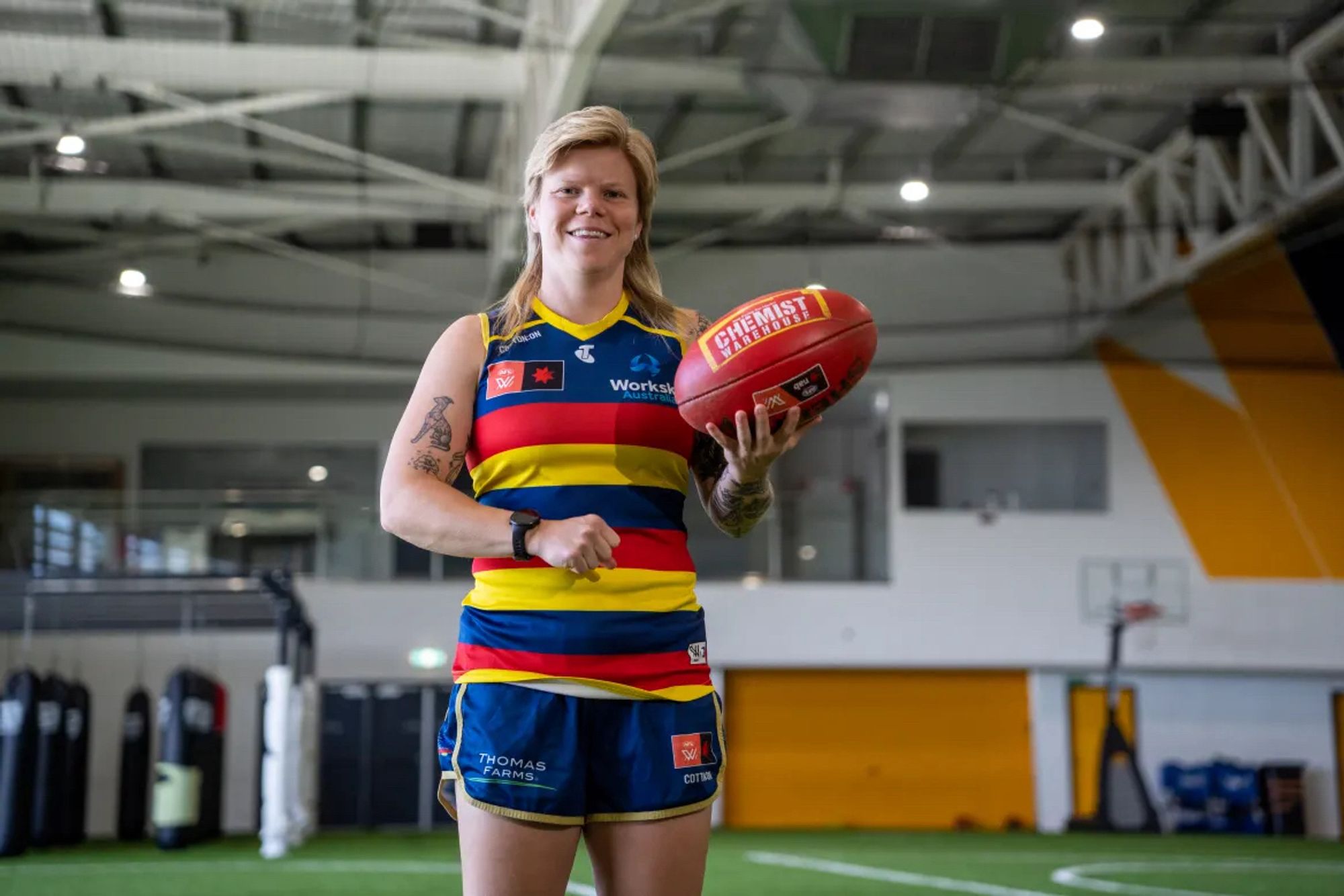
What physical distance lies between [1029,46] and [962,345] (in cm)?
949

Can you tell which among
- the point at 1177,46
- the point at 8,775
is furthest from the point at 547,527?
the point at 8,775

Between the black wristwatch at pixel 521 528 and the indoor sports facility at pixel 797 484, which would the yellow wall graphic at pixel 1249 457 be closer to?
the indoor sports facility at pixel 797 484

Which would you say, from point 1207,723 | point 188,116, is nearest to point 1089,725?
point 1207,723

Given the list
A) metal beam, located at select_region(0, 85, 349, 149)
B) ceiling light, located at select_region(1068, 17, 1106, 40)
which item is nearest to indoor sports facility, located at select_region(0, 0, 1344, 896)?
metal beam, located at select_region(0, 85, 349, 149)

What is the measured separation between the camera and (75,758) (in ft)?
47.3

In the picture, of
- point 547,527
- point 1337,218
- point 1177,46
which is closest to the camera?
point 547,527

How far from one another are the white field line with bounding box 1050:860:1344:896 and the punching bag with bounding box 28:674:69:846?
8.63 metres

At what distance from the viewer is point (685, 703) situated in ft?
6.64

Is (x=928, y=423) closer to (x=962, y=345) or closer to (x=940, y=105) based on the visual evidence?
(x=962, y=345)

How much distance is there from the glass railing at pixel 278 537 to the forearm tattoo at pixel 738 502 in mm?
11950

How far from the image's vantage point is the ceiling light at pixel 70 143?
1163cm

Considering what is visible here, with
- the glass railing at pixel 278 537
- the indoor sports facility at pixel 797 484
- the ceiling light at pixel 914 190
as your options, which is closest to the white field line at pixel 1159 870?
the indoor sports facility at pixel 797 484

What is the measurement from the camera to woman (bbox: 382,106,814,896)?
1.96 m

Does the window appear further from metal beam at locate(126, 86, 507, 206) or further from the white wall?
metal beam at locate(126, 86, 507, 206)
